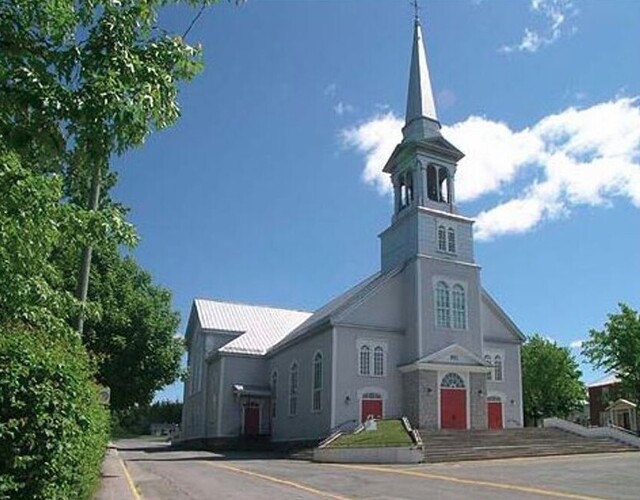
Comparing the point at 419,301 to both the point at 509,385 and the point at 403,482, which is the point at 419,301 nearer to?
the point at 509,385

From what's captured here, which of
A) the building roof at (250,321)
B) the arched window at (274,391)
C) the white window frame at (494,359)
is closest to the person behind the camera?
the white window frame at (494,359)

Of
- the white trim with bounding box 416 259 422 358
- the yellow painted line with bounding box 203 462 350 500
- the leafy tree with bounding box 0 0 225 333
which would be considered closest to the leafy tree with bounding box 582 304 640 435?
the white trim with bounding box 416 259 422 358

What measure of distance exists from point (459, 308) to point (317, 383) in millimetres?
8656

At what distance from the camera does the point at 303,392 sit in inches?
1401

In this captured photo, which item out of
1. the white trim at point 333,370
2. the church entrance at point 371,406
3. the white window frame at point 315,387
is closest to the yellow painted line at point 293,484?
the white trim at point 333,370

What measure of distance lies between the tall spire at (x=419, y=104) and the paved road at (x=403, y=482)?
21204 mm

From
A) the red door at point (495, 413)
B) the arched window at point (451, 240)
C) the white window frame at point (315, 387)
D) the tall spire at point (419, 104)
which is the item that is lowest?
the red door at point (495, 413)

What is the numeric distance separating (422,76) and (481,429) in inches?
831

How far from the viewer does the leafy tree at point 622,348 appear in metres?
45.7

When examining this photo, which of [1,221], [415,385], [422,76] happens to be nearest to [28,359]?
[1,221]

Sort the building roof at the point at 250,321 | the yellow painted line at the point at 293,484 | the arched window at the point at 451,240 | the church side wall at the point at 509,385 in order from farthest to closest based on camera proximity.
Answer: the building roof at the point at 250,321
the church side wall at the point at 509,385
the arched window at the point at 451,240
the yellow painted line at the point at 293,484

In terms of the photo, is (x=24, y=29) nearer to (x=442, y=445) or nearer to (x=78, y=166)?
(x=78, y=166)

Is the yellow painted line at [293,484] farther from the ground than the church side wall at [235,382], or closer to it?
closer to it

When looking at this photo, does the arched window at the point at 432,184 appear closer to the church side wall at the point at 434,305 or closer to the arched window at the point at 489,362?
the church side wall at the point at 434,305
